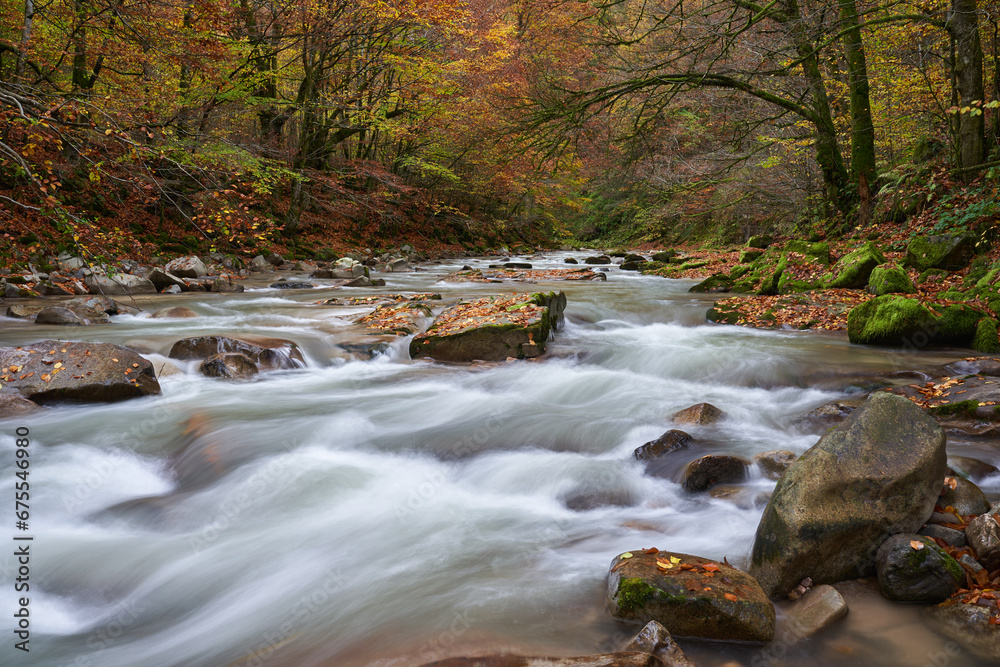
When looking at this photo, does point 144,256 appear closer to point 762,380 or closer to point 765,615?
point 762,380

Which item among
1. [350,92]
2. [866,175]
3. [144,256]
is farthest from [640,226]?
[144,256]

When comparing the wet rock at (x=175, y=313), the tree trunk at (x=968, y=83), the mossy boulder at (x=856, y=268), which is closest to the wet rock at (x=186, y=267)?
the wet rock at (x=175, y=313)

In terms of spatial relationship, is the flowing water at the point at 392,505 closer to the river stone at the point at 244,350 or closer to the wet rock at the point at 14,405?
the wet rock at the point at 14,405

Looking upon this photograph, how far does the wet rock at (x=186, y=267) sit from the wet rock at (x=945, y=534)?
47.1ft

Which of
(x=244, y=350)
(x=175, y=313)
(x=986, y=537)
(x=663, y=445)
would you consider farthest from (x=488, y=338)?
(x=986, y=537)

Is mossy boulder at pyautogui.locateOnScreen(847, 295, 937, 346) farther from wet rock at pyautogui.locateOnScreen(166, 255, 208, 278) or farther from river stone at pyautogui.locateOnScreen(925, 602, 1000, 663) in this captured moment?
wet rock at pyautogui.locateOnScreen(166, 255, 208, 278)

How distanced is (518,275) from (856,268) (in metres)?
9.40

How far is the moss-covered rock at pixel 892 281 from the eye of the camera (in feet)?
29.9

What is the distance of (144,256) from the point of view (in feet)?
44.8

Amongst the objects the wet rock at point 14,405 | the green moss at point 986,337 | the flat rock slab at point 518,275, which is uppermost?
the flat rock slab at point 518,275

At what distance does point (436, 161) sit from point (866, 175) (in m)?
15.5

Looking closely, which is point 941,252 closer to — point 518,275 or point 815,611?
point 815,611

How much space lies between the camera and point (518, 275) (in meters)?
17.8

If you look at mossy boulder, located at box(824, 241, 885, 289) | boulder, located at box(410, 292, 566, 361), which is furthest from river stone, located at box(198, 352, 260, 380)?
mossy boulder, located at box(824, 241, 885, 289)
